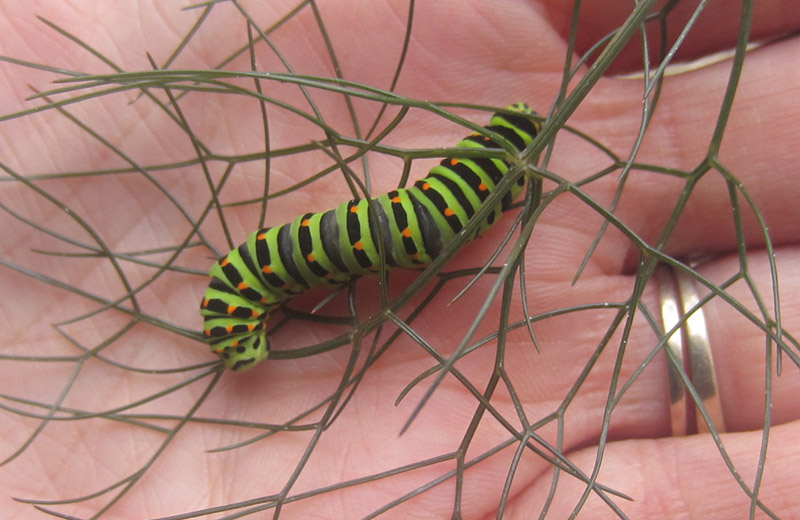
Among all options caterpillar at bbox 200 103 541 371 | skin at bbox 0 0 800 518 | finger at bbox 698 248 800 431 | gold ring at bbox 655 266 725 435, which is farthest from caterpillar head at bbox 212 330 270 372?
finger at bbox 698 248 800 431

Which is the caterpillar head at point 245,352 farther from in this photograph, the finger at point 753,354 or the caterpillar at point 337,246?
the finger at point 753,354

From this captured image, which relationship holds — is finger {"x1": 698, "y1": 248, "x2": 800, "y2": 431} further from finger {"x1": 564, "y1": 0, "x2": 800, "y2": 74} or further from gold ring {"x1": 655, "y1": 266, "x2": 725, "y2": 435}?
finger {"x1": 564, "y1": 0, "x2": 800, "y2": 74}

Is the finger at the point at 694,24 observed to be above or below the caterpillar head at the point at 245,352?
above

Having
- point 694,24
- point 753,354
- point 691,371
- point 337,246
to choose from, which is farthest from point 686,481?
point 694,24

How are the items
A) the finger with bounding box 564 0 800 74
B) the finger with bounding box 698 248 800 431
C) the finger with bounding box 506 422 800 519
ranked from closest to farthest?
the finger with bounding box 506 422 800 519 < the finger with bounding box 698 248 800 431 < the finger with bounding box 564 0 800 74

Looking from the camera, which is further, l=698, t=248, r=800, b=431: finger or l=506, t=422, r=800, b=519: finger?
l=698, t=248, r=800, b=431: finger

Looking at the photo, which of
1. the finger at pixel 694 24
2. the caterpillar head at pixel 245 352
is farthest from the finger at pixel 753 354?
the caterpillar head at pixel 245 352

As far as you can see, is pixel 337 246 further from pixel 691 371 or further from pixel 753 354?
pixel 753 354
